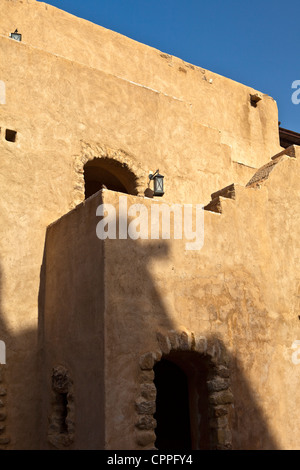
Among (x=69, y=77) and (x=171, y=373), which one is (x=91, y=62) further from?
(x=171, y=373)

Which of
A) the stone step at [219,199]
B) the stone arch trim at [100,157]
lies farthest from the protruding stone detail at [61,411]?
the stone step at [219,199]

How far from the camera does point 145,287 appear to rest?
234 inches

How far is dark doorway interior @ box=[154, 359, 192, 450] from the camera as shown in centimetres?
813

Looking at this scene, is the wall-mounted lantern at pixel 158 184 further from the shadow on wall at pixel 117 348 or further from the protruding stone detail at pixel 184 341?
the protruding stone detail at pixel 184 341

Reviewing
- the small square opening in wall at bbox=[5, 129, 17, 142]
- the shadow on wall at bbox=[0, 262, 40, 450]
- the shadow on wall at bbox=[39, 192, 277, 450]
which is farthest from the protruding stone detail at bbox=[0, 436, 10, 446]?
the small square opening in wall at bbox=[5, 129, 17, 142]

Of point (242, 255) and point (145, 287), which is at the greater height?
point (242, 255)

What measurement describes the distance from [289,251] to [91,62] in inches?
195

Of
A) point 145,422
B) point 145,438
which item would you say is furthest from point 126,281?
point 145,438

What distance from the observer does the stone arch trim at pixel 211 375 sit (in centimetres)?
566

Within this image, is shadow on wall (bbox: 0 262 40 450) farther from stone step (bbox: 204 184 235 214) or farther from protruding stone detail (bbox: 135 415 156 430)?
stone step (bbox: 204 184 235 214)

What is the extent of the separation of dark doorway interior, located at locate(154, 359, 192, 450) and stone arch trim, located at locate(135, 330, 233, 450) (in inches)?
70.6

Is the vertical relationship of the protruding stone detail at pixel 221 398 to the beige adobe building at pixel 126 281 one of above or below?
below

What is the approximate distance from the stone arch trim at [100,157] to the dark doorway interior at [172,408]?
9.54 ft
